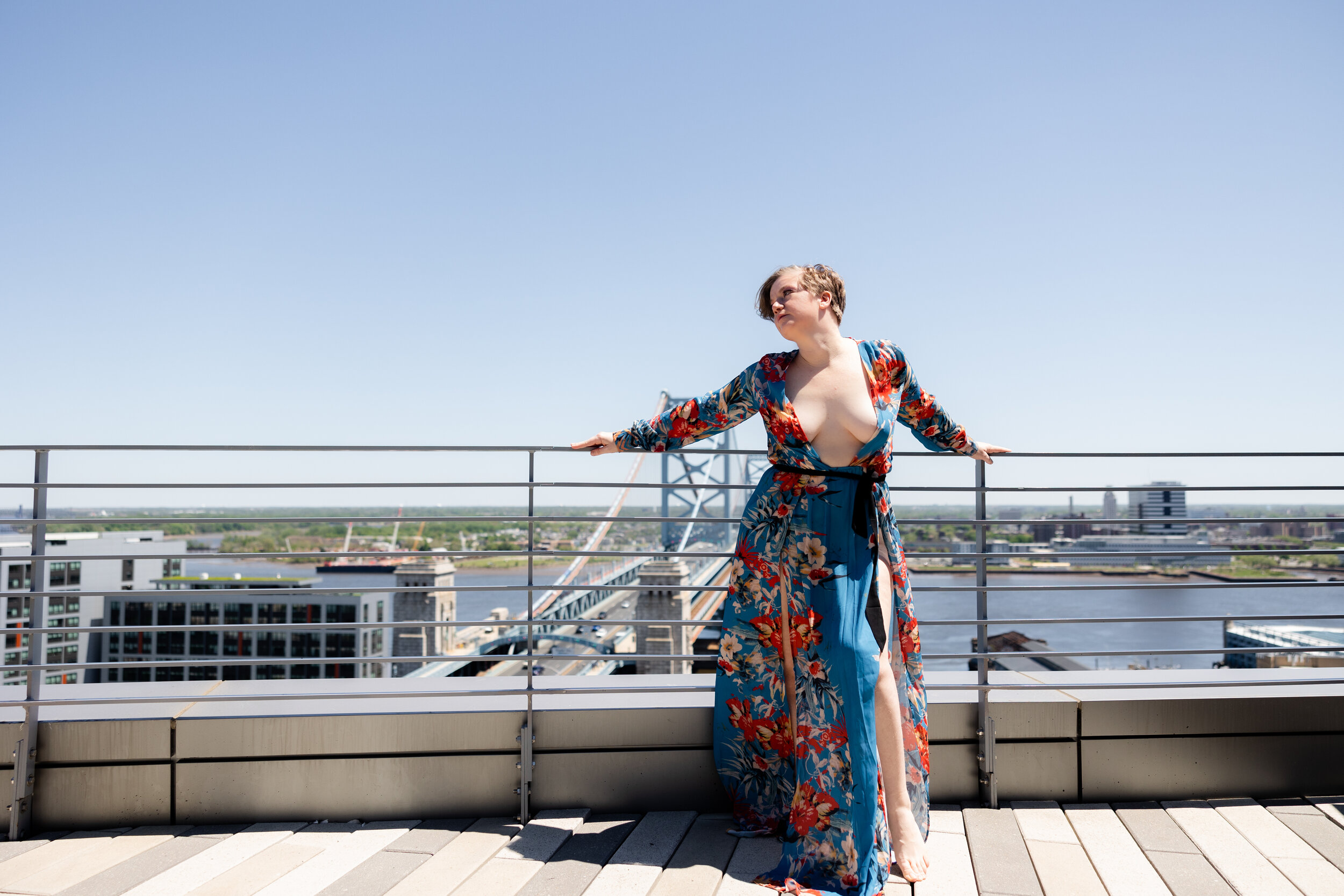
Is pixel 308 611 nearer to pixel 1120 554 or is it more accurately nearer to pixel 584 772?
pixel 584 772

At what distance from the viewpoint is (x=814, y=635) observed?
1.28 m

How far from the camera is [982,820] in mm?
1458

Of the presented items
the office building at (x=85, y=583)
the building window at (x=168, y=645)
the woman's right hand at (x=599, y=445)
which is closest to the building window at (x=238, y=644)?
the building window at (x=168, y=645)

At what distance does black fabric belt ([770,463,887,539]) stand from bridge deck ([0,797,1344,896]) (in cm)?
57

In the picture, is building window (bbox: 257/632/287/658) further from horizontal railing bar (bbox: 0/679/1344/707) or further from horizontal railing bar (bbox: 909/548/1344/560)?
horizontal railing bar (bbox: 909/548/1344/560)

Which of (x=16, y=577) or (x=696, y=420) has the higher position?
(x=696, y=420)

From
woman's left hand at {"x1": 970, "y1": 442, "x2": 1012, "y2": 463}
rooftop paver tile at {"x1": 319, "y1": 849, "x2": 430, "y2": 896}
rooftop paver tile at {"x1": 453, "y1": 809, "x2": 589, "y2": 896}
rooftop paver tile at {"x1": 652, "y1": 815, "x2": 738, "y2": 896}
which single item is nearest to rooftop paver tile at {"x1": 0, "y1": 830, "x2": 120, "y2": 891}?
rooftop paver tile at {"x1": 319, "y1": 849, "x2": 430, "y2": 896}

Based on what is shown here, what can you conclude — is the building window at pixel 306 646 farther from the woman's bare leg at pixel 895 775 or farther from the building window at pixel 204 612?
the woman's bare leg at pixel 895 775

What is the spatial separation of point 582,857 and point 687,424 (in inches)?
30.9

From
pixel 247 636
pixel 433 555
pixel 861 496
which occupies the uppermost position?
pixel 861 496

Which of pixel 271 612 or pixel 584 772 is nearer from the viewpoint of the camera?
pixel 584 772

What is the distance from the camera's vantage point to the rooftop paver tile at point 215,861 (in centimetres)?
119

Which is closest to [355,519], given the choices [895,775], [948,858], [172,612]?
[895,775]

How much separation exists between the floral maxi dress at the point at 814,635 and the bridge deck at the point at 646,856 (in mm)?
95
